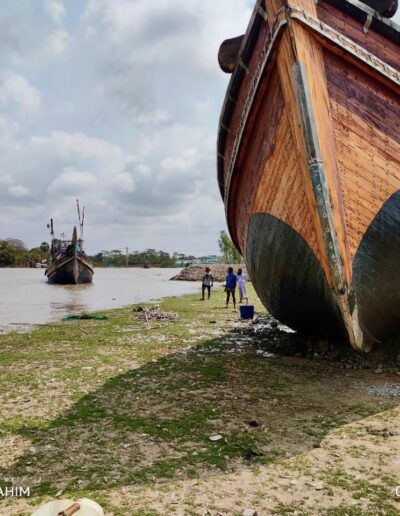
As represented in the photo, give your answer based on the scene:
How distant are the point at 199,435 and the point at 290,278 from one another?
270cm

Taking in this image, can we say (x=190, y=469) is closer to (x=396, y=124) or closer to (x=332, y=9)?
(x=396, y=124)

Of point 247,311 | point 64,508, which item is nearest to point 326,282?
point 64,508

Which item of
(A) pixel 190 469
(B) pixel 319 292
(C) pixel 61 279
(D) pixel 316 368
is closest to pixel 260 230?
(B) pixel 319 292

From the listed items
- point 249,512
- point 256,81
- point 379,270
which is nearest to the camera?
point 249,512

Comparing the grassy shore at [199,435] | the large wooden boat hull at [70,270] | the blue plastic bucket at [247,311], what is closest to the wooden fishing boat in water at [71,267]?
the large wooden boat hull at [70,270]

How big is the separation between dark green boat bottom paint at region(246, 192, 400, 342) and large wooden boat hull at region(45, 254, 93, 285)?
36122 millimetres

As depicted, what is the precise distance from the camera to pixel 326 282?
5.03 metres

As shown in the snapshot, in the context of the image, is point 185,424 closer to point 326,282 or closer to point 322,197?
point 326,282

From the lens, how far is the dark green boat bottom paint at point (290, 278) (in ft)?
17.4

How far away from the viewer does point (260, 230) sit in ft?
21.7

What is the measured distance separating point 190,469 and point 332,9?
533cm

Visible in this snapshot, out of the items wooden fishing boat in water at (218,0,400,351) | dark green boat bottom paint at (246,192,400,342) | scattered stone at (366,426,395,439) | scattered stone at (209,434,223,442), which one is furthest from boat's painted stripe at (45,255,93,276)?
scattered stone at (366,426,395,439)

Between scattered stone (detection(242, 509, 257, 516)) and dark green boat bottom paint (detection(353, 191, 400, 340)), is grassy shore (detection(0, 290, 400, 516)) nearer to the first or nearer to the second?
scattered stone (detection(242, 509, 257, 516))

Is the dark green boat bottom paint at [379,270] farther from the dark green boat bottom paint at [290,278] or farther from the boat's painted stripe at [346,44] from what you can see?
the boat's painted stripe at [346,44]
